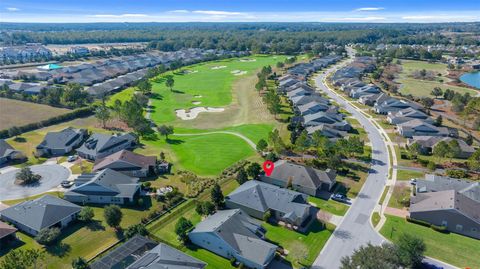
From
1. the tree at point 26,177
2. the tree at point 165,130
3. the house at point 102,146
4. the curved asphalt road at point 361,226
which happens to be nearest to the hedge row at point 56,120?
the house at point 102,146

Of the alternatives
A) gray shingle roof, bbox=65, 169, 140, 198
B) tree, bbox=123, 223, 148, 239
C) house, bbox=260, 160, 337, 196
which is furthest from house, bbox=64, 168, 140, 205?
house, bbox=260, 160, 337, 196

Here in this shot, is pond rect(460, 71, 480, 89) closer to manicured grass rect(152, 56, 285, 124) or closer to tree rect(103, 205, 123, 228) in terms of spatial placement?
manicured grass rect(152, 56, 285, 124)

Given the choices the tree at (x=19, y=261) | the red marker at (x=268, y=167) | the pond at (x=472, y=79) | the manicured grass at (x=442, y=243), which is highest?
the tree at (x=19, y=261)

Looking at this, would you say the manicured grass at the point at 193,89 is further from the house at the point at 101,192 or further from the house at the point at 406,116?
the house at the point at 406,116

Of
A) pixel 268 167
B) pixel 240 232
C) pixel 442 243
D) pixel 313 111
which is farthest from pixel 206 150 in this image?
pixel 442 243

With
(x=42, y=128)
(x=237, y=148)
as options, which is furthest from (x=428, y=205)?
(x=42, y=128)

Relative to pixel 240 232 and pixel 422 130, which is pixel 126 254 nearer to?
pixel 240 232
